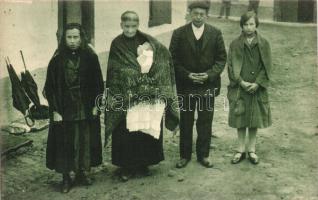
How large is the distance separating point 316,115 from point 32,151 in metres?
3.72

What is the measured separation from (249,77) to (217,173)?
1004mm

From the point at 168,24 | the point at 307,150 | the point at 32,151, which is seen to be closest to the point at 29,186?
the point at 32,151

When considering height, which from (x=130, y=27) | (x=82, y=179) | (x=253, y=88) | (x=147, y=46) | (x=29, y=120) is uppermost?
(x=130, y=27)

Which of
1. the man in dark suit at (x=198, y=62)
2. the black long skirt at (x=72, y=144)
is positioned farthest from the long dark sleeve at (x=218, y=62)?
the black long skirt at (x=72, y=144)

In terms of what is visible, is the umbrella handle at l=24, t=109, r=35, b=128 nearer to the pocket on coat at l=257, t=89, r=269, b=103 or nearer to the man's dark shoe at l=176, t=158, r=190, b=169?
the man's dark shoe at l=176, t=158, r=190, b=169

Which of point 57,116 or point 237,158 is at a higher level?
point 57,116

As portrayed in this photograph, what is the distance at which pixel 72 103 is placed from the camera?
4.27 m

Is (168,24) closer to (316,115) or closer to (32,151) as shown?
(316,115)

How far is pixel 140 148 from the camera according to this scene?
14.9 feet

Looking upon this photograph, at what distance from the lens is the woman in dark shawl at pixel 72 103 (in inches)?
166

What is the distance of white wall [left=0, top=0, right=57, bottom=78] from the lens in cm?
→ 561

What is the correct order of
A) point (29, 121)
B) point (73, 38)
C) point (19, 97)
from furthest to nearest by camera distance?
point (29, 121)
point (19, 97)
point (73, 38)

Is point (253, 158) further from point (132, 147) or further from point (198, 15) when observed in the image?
point (198, 15)

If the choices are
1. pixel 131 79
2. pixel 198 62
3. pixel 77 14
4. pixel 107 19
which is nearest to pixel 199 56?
pixel 198 62
